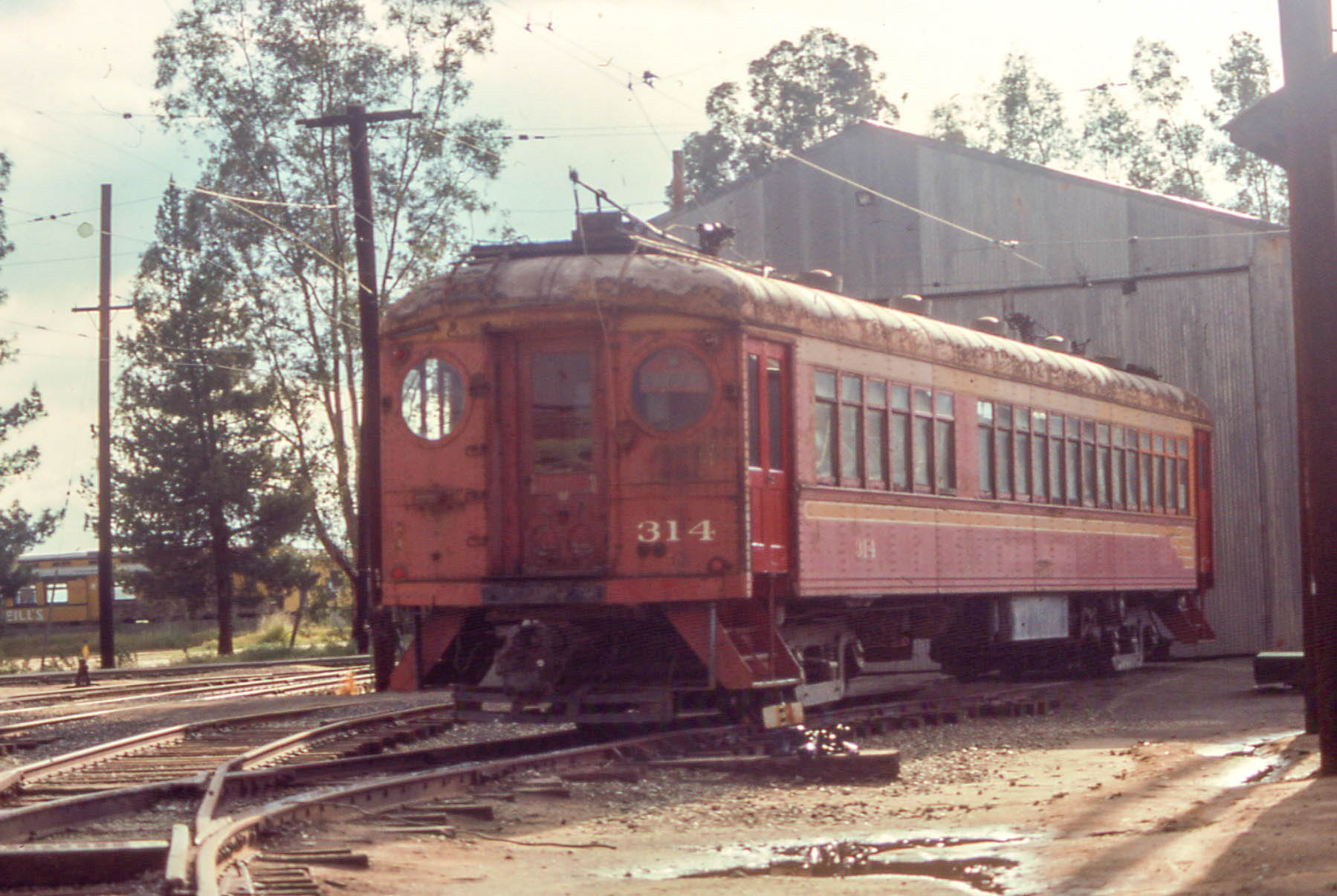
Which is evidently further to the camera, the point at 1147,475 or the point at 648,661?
the point at 1147,475

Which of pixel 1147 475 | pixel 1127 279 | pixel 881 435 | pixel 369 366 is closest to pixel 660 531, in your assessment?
pixel 881 435

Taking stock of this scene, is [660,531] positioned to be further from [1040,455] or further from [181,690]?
[181,690]

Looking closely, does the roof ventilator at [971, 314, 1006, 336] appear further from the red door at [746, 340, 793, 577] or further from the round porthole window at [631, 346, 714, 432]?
the round porthole window at [631, 346, 714, 432]

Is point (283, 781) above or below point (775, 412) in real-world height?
below

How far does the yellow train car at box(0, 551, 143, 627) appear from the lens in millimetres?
59031

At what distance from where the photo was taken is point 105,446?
32156 mm

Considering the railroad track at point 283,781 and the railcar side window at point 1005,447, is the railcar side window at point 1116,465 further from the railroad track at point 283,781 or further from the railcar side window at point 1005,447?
the railroad track at point 283,781

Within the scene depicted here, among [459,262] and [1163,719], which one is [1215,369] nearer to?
[1163,719]

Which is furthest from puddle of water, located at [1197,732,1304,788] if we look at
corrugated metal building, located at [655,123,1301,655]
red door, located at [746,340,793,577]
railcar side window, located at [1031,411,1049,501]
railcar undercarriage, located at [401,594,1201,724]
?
corrugated metal building, located at [655,123,1301,655]

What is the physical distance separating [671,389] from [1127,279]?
1590cm

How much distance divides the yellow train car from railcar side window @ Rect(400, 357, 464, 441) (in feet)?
157

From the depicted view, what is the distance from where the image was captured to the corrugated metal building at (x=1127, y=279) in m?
25.5

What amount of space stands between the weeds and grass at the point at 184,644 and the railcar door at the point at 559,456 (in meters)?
20.1

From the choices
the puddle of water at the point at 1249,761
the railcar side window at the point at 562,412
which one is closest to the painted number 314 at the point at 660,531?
the railcar side window at the point at 562,412
